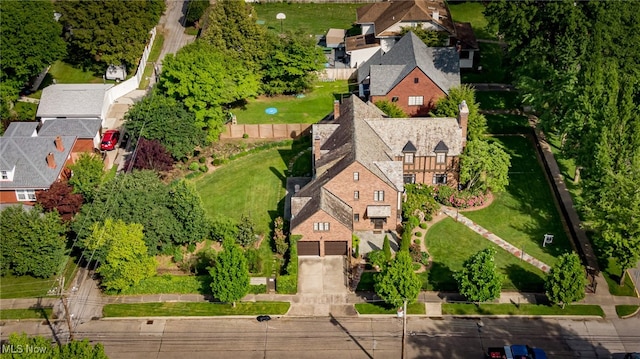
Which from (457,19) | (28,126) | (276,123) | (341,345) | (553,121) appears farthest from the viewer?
(457,19)

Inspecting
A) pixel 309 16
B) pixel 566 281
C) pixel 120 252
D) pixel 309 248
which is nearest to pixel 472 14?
pixel 309 16

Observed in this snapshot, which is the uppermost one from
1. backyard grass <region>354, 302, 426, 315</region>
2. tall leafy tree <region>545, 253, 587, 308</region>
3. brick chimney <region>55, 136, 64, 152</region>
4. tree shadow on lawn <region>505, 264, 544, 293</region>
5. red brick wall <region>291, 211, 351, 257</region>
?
brick chimney <region>55, 136, 64, 152</region>

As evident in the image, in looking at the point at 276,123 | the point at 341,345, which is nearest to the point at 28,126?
the point at 276,123

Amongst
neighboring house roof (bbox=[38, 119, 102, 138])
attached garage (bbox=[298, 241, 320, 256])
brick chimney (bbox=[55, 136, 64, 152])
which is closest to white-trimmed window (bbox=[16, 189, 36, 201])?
brick chimney (bbox=[55, 136, 64, 152])

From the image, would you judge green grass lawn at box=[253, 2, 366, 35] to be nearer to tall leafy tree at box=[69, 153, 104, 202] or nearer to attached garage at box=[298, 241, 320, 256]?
tall leafy tree at box=[69, 153, 104, 202]

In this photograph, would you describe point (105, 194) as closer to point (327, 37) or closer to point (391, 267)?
point (391, 267)

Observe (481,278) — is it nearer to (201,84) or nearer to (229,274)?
(229,274)
